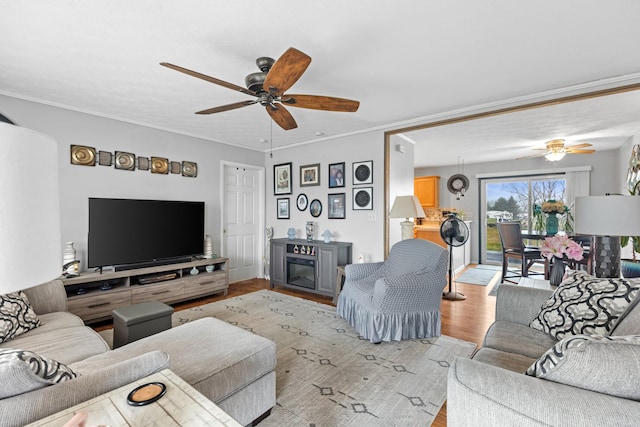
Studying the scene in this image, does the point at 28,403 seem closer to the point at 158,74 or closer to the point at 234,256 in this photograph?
the point at 158,74

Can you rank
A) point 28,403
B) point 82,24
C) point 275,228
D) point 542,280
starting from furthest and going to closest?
point 275,228 < point 542,280 < point 82,24 < point 28,403

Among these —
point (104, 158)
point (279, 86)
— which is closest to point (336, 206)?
point (279, 86)

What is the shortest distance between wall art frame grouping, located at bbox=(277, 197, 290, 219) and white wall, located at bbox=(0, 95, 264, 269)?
106 centimetres

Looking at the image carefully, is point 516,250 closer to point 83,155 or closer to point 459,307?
point 459,307

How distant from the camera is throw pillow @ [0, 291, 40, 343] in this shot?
1.87m

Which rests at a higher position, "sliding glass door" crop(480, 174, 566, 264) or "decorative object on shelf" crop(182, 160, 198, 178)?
"decorative object on shelf" crop(182, 160, 198, 178)

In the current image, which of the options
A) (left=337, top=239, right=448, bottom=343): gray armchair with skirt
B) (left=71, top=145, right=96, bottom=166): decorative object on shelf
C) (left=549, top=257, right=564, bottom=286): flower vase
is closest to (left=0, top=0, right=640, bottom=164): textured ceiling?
(left=71, top=145, right=96, bottom=166): decorative object on shelf

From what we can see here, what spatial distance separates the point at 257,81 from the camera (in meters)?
2.18

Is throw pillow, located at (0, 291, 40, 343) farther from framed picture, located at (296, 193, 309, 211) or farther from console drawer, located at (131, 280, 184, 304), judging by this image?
framed picture, located at (296, 193, 309, 211)

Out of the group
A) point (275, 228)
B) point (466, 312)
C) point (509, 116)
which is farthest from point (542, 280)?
point (275, 228)

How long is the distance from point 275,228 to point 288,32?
3.78m

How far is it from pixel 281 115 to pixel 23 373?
2.17 meters

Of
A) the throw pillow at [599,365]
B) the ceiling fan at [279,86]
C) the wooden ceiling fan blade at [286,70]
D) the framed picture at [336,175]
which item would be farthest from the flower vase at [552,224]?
the wooden ceiling fan blade at [286,70]

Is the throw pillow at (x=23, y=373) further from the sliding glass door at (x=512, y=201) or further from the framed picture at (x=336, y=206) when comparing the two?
the sliding glass door at (x=512, y=201)
